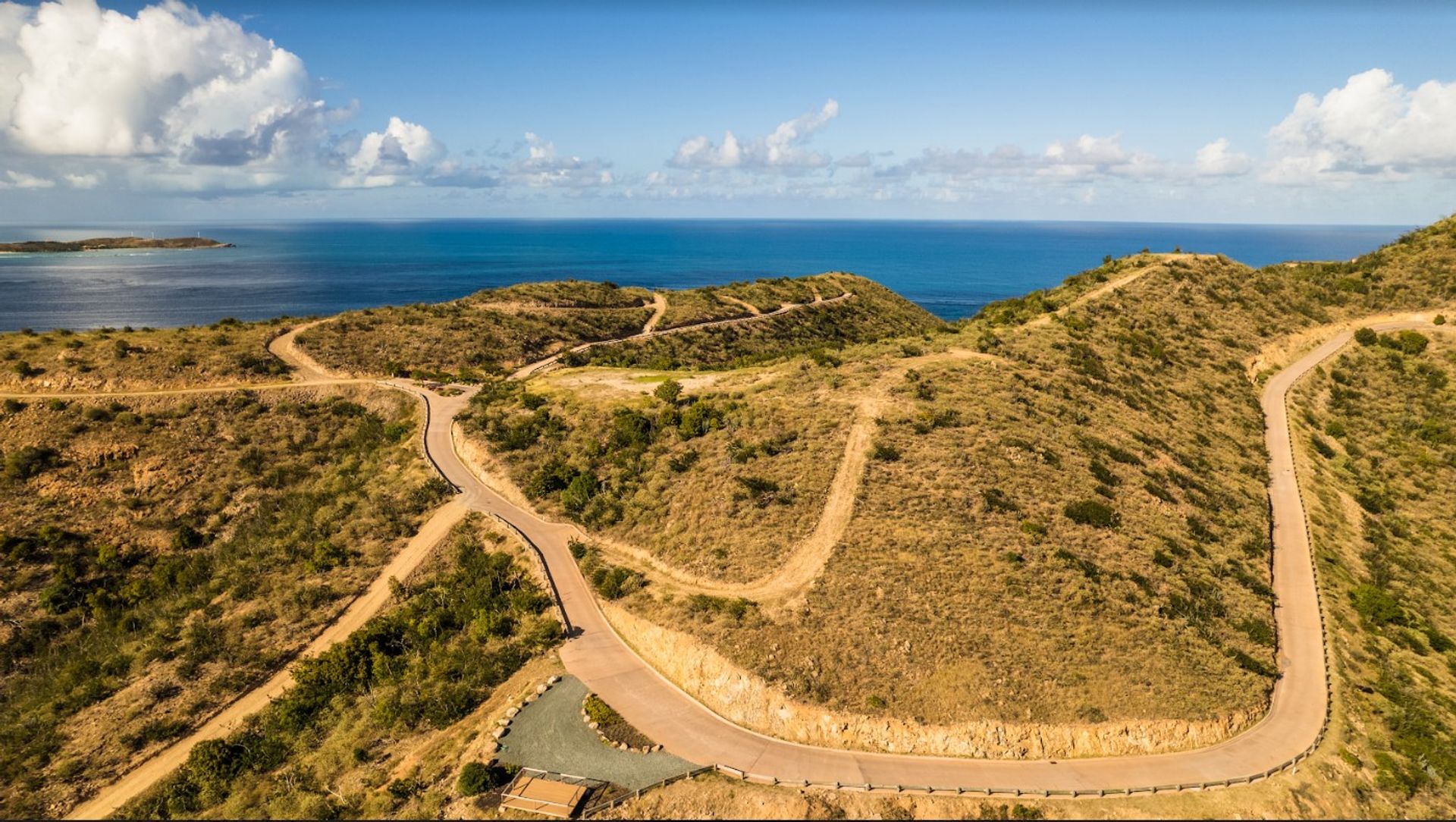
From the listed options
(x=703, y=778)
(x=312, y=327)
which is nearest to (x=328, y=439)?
(x=312, y=327)

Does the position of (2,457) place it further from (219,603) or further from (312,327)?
(312,327)

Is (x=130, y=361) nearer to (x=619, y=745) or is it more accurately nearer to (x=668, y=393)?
(x=668, y=393)

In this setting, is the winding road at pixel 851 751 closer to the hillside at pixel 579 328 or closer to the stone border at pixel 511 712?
the stone border at pixel 511 712

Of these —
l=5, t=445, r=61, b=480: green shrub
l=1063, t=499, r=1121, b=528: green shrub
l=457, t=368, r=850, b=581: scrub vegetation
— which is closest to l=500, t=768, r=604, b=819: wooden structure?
l=457, t=368, r=850, b=581: scrub vegetation

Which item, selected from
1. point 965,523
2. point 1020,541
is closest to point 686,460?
point 965,523

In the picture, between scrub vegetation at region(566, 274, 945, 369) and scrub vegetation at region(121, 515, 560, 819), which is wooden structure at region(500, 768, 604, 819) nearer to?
scrub vegetation at region(121, 515, 560, 819)

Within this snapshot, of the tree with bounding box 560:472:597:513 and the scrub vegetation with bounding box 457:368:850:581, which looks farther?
the tree with bounding box 560:472:597:513
